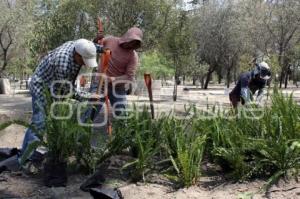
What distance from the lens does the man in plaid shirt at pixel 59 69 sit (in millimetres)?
4699

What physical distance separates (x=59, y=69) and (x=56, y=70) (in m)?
0.08

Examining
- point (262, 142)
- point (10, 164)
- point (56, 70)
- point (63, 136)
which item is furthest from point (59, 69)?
point (262, 142)

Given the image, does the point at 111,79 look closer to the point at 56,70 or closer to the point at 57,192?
the point at 56,70

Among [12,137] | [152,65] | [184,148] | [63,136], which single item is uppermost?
[152,65]

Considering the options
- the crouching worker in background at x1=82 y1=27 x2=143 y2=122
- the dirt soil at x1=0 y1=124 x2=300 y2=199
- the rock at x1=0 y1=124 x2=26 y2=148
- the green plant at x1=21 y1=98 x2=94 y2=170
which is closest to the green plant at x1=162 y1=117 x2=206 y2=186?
the dirt soil at x1=0 y1=124 x2=300 y2=199

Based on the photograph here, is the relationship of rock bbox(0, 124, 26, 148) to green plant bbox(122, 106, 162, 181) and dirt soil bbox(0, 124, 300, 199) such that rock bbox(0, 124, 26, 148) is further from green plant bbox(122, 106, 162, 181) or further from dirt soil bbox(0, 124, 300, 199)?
green plant bbox(122, 106, 162, 181)

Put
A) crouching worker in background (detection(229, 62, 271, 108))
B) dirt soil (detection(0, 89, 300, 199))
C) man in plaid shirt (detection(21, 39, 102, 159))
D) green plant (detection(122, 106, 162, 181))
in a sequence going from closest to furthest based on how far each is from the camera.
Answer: dirt soil (detection(0, 89, 300, 199)) → green plant (detection(122, 106, 162, 181)) → man in plaid shirt (detection(21, 39, 102, 159)) → crouching worker in background (detection(229, 62, 271, 108))

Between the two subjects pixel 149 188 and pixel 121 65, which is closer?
pixel 149 188

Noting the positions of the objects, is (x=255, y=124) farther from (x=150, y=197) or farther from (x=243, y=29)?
(x=243, y=29)

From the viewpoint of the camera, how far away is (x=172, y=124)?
4.77m

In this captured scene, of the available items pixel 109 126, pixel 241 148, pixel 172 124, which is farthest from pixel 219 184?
pixel 109 126

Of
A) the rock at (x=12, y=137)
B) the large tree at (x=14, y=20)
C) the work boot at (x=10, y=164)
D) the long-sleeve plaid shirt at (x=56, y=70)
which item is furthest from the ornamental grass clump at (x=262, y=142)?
the large tree at (x=14, y=20)

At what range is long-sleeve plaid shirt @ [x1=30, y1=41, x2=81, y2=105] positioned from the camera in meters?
4.80

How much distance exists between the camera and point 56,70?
16.0 ft
